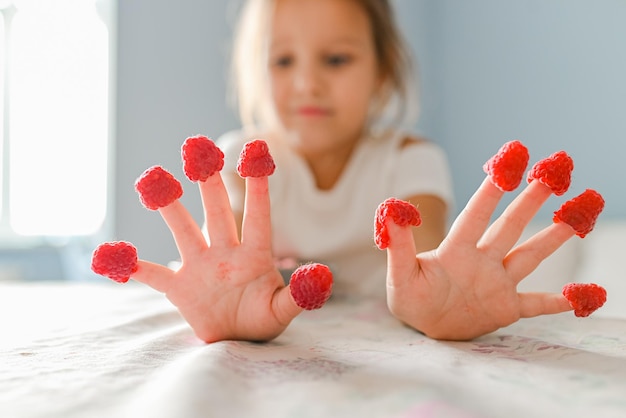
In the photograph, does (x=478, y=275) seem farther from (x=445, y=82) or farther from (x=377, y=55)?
(x=445, y=82)

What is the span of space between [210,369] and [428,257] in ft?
0.68

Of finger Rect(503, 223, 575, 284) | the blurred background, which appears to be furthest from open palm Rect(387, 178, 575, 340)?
the blurred background

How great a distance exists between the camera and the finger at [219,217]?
1.56 ft

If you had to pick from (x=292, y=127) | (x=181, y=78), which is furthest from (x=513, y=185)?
(x=181, y=78)

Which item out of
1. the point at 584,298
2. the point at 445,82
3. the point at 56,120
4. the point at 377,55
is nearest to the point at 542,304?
the point at 584,298

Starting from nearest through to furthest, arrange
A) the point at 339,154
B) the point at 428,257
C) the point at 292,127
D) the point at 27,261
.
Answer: the point at 428,257 < the point at 292,127 < the point at 339,154 < the point at 27,261

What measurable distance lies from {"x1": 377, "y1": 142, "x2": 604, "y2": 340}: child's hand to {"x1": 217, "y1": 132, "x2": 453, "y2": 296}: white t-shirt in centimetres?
65

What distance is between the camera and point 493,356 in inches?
16.3

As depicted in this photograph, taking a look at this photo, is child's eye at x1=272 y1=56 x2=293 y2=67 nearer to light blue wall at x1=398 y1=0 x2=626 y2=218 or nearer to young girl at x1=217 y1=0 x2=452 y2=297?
young girl at x1=217 y1=0 x2=452 y2=297

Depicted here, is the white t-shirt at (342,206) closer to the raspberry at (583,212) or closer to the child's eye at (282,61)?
the child's eye at (282,61)

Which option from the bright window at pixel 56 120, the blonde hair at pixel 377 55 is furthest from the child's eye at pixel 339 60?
the bright window at pixel 56 120

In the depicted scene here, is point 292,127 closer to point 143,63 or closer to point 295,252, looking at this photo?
point 295,252

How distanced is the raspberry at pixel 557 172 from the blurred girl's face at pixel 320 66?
657 mm

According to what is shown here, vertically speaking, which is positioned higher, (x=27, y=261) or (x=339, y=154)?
(x=339, y=154)
